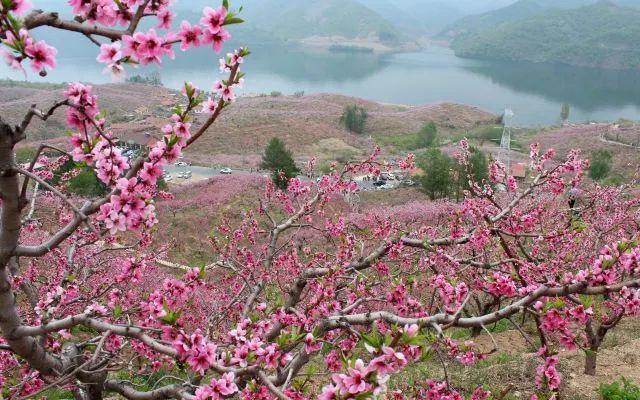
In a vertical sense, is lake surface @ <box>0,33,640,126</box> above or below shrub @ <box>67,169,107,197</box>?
above

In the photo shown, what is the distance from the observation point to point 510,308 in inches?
134

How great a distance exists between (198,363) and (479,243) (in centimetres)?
476

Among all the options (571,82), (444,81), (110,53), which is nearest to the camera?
(110,53)

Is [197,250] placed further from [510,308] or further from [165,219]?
[510,308]

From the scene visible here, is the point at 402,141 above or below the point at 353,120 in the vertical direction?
below

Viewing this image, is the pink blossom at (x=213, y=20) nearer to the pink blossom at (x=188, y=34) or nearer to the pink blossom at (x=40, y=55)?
the pink blossom at (x=188, y=34)

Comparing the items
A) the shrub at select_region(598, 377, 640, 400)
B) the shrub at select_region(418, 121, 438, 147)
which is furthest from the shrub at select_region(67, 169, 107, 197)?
the shrub at select_region(418, 121, 438, 147)

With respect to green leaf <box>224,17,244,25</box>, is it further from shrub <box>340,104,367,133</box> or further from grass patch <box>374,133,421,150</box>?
shrub <box>340,104,367,133</box>

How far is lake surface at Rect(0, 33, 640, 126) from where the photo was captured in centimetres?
10600

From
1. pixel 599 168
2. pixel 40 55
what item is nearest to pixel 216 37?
pixel 40 55

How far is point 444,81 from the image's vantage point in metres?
144

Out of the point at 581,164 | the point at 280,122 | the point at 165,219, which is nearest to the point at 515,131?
the point at 280,122

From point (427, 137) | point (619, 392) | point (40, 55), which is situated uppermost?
point (40, 55)

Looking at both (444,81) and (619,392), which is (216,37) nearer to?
(619,392)
